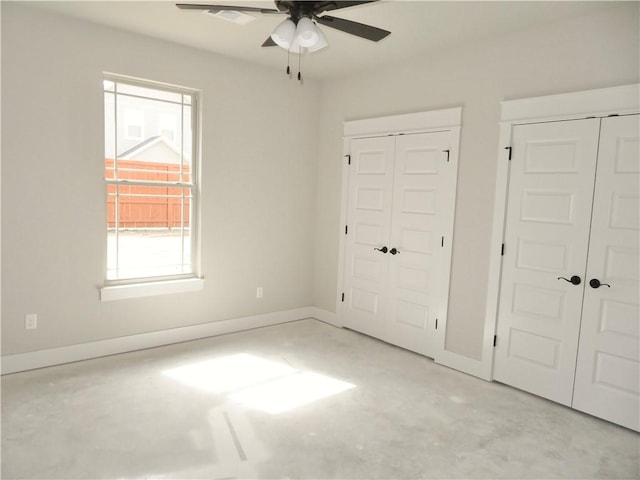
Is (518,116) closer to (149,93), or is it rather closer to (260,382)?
(260,382)

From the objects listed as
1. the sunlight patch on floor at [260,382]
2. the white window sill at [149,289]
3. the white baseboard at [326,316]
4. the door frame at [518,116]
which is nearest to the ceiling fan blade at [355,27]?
the door frame at [518,116]

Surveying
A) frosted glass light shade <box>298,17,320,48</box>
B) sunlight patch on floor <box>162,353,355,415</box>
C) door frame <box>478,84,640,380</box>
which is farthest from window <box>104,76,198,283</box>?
door frame <box>478,84,640,380</box>

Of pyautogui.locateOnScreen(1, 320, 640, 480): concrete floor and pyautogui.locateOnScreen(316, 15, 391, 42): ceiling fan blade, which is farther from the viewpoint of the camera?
pyautogui.locateOnScreen(1, 320, 640, 480): concrete floor

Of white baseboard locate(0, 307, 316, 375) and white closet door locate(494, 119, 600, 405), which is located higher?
white closet door locate(494, 119, 600, 405)

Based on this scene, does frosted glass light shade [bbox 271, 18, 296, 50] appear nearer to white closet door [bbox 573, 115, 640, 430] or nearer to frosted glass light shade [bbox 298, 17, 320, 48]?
frosted glass light shade [bbox 298, 17, 320, 48]

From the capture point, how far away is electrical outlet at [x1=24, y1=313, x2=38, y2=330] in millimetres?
3416

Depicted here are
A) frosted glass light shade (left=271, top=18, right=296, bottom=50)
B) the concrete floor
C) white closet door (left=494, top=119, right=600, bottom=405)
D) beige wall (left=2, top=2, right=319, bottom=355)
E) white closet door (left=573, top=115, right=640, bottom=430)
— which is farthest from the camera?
beige wall (left=2, top=2, right=319, bottom=355)

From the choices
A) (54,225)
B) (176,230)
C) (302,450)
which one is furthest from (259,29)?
(302,450)

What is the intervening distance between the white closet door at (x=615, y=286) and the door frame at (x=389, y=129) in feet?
3.71

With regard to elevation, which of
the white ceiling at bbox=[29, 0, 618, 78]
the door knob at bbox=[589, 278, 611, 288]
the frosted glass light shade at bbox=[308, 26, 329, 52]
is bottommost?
the door knob at bbox=[589, 278, 611, 288]

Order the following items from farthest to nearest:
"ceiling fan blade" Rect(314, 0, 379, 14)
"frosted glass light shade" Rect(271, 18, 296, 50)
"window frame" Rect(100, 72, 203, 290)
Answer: "window frame" Rect(100, 72, 203, 290), "frosted glass light shade" Rect(271, 18, 296, 50), "ceiling fan blade" Rect(314, 0, 379, 14)

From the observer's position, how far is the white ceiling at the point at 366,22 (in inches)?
117

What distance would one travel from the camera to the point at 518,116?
131 inches

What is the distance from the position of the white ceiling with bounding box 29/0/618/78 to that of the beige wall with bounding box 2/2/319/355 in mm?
238
